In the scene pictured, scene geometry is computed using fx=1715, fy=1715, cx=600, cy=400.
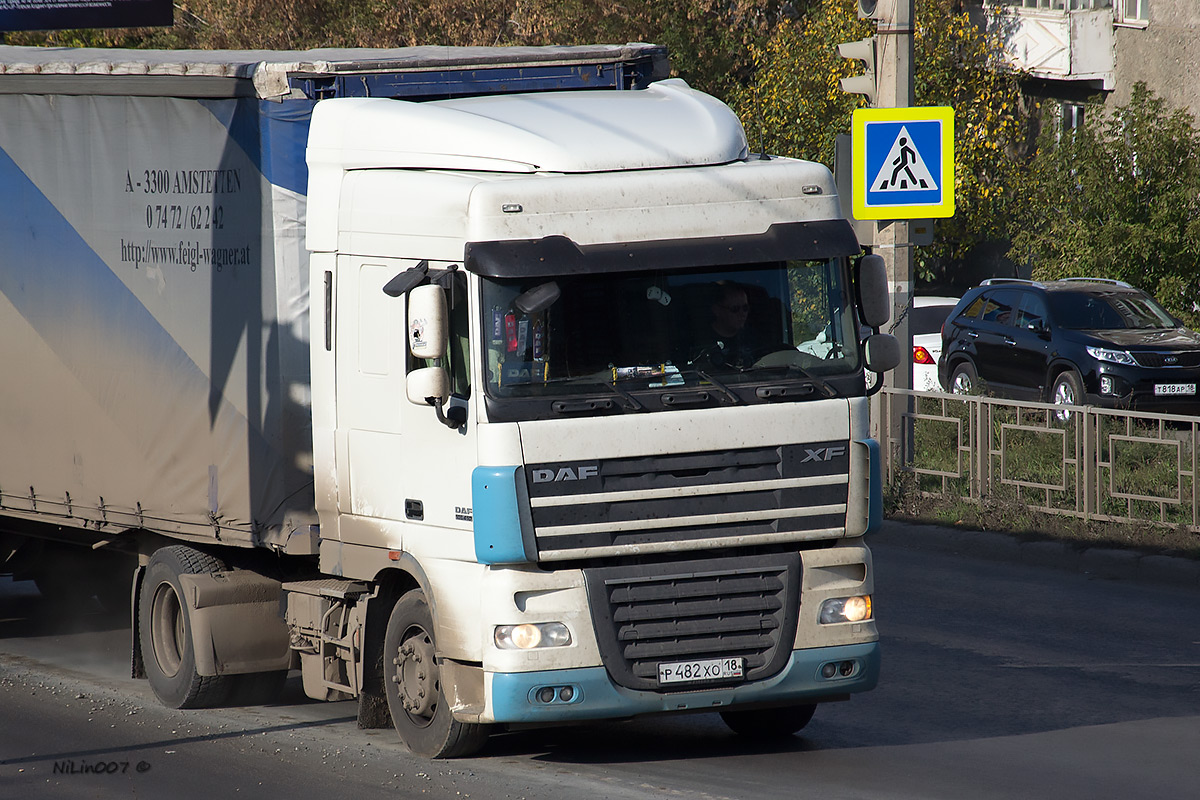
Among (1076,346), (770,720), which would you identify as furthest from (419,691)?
(1076,346)

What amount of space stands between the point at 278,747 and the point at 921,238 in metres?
9.12

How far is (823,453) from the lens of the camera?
775cm

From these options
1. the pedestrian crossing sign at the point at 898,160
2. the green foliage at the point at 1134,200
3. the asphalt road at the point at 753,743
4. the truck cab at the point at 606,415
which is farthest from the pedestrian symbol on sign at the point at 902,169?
the green foliage at the point at 1134,200

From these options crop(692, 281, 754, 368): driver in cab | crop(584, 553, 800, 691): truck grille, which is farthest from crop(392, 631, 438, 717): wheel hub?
crop(692, 281, 754, 368): driver in cab

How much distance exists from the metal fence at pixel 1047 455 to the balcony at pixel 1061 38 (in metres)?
21.0

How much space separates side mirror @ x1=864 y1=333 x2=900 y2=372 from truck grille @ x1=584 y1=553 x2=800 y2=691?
1.07 meters

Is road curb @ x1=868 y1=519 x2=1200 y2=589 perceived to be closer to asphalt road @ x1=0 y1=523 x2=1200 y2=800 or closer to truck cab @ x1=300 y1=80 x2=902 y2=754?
asphalt road @ x1=0 y1=523 x2=1200 y2=800

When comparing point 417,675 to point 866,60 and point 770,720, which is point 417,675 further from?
point 866,60

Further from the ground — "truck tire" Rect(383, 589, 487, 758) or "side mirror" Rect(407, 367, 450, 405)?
"side mirror" Rect(407, 367, 450, 405)

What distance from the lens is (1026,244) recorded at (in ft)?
83.6

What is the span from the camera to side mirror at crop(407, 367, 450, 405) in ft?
24.4

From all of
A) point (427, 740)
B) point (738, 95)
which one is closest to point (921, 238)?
point (427, 740)

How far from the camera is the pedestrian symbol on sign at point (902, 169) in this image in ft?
49.0

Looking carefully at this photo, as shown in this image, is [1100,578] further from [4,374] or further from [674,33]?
[674,33]
